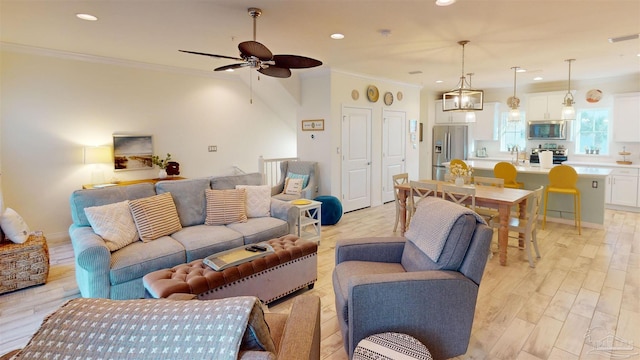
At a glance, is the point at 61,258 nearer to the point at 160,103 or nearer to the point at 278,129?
the point at 160,103

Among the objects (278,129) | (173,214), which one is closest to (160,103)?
(278,129)

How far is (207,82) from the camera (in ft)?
20.9

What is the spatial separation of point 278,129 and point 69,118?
3.81 meters

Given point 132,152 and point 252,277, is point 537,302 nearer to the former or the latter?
point 252,277

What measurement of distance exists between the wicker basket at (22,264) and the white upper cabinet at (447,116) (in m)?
8.23

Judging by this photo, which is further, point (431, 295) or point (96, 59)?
point (96, 59)

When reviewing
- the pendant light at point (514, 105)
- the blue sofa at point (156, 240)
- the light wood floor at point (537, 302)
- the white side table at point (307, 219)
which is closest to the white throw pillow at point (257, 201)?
the blue sofa at point (156, 240)

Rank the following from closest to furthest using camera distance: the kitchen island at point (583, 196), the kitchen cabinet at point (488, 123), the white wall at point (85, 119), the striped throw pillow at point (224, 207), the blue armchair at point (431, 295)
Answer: the blue armchair at point (431, 295) < the striped throw pillow at point (224, 207) < the white wall at point (85, 119) < the kitchen island at point (583, 196) < the kitchen cabinet at point (488, 123)

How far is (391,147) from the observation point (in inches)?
288

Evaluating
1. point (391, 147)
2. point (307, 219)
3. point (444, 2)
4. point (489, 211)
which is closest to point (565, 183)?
point (489, 211)

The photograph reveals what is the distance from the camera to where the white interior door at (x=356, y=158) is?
6301mm

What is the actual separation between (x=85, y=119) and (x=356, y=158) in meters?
4.42

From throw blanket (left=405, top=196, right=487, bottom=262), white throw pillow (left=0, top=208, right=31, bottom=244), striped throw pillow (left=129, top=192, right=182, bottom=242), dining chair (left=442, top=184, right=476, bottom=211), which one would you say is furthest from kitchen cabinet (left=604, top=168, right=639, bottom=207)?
white throw pillow (left=0, top=208, right=31, bottom=244)

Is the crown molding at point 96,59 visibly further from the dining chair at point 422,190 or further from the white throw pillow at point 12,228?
the dining chair at point 422,190
